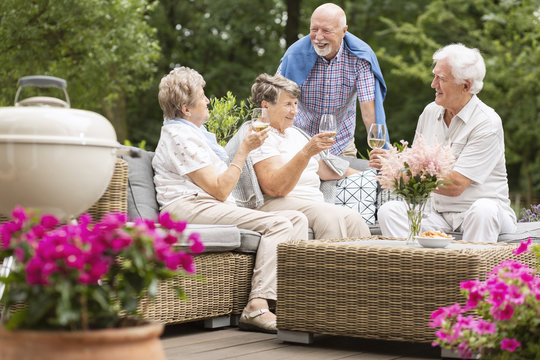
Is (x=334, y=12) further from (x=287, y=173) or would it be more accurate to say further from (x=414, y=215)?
(x=414, y=215)

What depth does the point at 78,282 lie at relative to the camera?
4.95 feet

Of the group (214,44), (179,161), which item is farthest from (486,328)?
(214,44)

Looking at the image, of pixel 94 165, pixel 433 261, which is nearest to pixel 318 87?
pixel 433 261

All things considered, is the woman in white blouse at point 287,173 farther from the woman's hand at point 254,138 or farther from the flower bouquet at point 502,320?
the flower bouquet at point 502,320

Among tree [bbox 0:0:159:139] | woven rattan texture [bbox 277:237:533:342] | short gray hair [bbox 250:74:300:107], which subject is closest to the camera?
woven rattan texture [bbox 277:237:533:342]

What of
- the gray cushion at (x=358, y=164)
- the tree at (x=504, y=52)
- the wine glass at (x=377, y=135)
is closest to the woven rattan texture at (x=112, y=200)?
the wine glass at (x=377, y=135)

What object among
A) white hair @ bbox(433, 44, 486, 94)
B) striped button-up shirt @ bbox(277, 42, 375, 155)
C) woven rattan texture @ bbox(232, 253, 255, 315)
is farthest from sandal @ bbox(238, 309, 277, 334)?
striped button-up shirt @ bbox(277, 42, 375, 155)

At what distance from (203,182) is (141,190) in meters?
0.31

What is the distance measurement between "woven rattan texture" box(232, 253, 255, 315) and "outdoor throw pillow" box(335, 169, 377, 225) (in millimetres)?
1060

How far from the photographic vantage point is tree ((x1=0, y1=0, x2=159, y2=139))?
9281mm

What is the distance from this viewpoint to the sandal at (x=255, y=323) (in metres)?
3.47

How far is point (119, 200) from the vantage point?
9.65 feet

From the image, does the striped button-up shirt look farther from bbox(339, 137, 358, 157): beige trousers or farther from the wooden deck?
the wooden deck

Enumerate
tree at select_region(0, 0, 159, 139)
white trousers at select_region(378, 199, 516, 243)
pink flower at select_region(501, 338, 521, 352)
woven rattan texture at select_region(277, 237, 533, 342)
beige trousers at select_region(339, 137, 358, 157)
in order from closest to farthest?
1. pink flower at select_region(501, 338, 521, 352)
2. woven rattan texture at select_region(277, 237, 533, 342)
3. white trousers at select_region(378, 199, 516, 243)
4. beige trousers at select_region(339, 137, 358, 157)
5. tree at select_region(0, 0, 159, 139)
